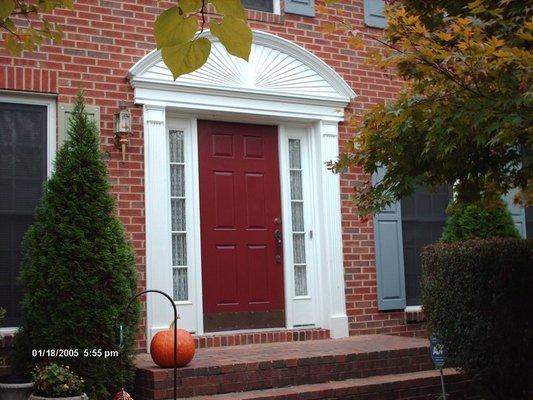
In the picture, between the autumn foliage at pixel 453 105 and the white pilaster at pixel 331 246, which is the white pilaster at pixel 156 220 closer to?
the white pilaster at pixel 331 246

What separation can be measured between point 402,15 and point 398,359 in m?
3.79

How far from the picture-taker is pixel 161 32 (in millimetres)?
2154

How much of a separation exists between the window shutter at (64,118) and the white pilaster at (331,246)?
2.41m

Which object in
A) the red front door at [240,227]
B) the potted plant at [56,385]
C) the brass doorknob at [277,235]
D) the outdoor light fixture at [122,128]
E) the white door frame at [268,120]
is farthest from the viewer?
the brass doorknob at [277,235]

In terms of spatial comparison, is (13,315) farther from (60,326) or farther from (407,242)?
(407,242)

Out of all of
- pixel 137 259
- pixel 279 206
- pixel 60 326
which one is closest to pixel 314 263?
pixel 279 206

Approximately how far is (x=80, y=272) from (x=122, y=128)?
1583 mm

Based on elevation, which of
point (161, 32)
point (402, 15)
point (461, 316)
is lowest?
point (461, 316)

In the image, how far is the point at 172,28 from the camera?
2.16 metres

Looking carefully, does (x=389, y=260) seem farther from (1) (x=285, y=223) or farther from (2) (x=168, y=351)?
(2) (x=168, y=351)

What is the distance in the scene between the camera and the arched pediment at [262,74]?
23.5 feet

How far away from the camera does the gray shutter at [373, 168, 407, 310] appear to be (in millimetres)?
8062
